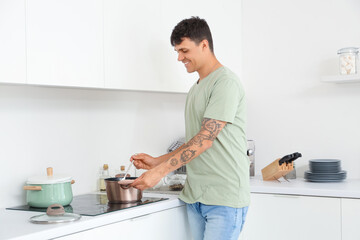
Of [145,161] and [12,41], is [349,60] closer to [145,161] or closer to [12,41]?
[145,161]

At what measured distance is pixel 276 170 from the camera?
3.27 meters

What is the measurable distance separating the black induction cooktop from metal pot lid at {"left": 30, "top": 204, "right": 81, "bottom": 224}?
0.11 metres

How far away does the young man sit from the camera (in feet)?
7.47

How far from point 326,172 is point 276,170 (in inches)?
12.4

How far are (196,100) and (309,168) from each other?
1.32 m

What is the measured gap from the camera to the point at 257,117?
380 centimetres

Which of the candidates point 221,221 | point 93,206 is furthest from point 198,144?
point 93,206

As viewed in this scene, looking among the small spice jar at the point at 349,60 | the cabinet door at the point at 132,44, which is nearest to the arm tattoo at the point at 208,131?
the cabinet door at the point at 132,44

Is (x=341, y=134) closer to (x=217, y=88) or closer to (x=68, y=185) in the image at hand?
(x=217, y=88)

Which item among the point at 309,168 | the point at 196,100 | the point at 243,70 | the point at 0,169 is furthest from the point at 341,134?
the point at 0,169

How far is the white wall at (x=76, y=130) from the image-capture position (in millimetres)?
2502

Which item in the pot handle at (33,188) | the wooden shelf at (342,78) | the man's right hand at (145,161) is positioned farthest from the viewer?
the wooden shelf at (342,78)

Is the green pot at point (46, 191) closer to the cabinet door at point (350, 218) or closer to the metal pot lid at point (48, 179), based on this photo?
the metal pot lid at point (48, 179)

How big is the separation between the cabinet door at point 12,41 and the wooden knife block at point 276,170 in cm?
176
